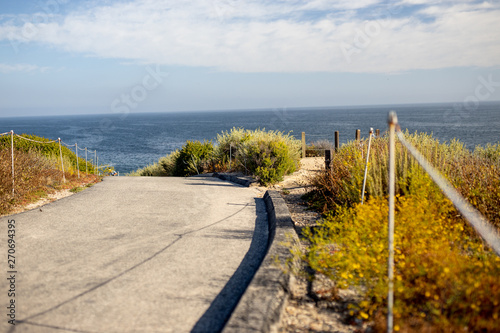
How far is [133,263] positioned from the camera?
491 cm

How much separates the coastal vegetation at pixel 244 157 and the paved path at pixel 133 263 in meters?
2.62

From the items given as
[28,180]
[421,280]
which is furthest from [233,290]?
[28,180]

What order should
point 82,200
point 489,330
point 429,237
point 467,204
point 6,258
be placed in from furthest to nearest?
point 82,200, point 467,204, point 6,258, point 429,237, point 489,330

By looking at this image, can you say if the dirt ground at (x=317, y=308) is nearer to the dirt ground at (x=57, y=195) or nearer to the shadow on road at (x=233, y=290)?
the shadow on road at (x=233, y=290)

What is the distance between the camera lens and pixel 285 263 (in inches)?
172

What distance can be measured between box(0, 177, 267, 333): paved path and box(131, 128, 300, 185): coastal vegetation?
8.61 ft

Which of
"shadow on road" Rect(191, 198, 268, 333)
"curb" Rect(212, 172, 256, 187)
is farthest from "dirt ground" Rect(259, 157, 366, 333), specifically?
"curb" Rect(212, 172, 256, 187)

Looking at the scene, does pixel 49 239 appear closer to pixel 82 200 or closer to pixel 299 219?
pixel 82 200

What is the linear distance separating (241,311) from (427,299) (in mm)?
1656

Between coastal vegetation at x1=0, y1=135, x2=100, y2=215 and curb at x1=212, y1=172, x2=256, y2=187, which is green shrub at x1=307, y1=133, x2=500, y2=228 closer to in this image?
curb at x1=212, y1=172, x2=256, y2=187

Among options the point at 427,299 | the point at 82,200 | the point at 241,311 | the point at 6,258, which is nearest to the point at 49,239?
the point at 6,258

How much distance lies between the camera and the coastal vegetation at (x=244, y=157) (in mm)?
11388

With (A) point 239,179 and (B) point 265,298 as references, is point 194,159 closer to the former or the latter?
(A) point 239,179

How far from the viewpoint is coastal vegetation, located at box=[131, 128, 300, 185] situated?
11.4 meters
